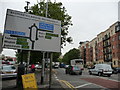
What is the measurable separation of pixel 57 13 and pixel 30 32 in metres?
15.5

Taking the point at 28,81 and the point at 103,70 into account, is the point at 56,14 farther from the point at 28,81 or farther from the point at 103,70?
the point at 28,81

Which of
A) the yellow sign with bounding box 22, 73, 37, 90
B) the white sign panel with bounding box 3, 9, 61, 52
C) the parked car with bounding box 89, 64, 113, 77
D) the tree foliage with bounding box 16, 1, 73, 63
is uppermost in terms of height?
the tree foliage with bounding box 16, 1, 73, 63

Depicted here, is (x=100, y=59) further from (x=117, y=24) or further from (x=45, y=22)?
(x=45, y=22)

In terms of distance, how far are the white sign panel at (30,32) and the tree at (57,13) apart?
1369 centimetres

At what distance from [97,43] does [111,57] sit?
767 inches

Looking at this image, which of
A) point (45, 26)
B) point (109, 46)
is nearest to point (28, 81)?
point (45, 26)

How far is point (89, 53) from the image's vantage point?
314 ft

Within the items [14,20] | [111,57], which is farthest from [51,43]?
[111,57]

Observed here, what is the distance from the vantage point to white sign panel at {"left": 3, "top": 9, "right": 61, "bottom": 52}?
8.53m

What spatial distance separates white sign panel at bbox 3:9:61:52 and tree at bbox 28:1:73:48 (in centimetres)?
1369

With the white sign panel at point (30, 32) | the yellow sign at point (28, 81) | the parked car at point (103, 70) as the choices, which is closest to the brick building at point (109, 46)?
the parked car at point (103, 70)

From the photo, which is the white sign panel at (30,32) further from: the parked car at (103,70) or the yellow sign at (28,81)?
the parked car at (103,70)

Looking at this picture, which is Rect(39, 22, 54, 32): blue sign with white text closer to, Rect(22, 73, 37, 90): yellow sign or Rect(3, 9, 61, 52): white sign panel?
Rect(3, 9, 61, 52): white sign panel

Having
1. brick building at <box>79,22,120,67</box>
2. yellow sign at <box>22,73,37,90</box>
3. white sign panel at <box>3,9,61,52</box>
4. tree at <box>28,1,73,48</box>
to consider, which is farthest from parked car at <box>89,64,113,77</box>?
brick building at <box>79,22,120,67</box>
